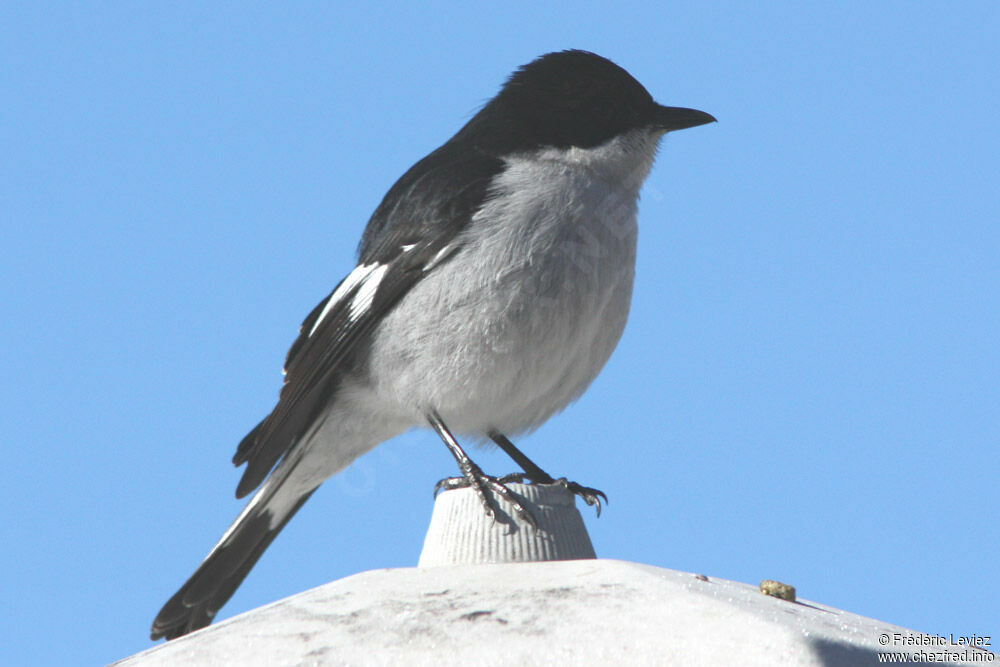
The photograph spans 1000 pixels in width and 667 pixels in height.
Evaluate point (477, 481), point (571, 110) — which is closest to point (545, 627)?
point (477, 481)

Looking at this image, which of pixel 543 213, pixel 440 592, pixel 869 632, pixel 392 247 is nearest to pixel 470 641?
pixel 440 592

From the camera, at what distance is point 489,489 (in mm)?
3713

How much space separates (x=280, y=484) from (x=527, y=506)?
211 centimetres

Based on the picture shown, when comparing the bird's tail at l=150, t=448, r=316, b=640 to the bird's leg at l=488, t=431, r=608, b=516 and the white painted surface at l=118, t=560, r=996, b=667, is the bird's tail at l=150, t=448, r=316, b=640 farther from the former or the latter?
the white painted surface at l=118, t=560, r=996, b=667

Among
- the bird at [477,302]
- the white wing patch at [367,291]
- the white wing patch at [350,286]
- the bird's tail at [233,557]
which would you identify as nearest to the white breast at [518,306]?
the bird at [477,302]

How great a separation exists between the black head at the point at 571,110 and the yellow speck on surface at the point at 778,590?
105 inches

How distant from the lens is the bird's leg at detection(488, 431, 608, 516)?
4.66m

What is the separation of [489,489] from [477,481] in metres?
0.25

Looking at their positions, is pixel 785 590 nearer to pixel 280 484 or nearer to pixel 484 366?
pixel 484 366

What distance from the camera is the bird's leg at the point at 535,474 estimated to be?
4663mm

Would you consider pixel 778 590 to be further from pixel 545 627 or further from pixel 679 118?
pixel 679 118

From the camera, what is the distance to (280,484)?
530 cm

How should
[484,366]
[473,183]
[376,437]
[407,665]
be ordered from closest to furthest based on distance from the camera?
[407,665] → [484,366] → [473,183] → [376,437]

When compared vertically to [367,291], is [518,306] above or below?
below
